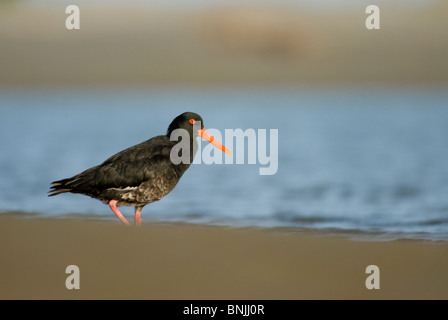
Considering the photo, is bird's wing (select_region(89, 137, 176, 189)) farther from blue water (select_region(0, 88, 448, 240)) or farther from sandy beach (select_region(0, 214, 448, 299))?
blue water (select_region(0, 88, 448, 240))

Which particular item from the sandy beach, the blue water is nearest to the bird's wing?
the sandy beach

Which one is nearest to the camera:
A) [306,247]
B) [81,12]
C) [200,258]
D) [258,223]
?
[200,258]

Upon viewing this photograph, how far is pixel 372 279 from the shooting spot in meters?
5.44

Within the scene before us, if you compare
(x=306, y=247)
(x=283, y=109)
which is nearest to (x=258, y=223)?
(x=306, y=247)

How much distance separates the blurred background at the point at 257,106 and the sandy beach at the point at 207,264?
0.92 m

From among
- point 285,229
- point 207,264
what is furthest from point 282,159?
point 207,264

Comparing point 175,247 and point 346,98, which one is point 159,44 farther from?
point 175,247

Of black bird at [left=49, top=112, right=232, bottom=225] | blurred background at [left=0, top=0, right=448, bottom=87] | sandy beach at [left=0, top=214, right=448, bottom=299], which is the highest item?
blurred background at [left=0, top=0, right=448, bottom=87]

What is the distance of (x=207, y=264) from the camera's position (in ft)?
19.0

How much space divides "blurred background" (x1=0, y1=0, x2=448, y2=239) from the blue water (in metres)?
0.04

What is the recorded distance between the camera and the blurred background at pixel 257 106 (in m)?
8.77

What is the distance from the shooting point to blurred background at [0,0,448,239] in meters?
8.77

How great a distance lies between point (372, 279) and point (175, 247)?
1853 millimetres

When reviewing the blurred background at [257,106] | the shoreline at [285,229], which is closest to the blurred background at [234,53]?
the blurred background at [257,106]
